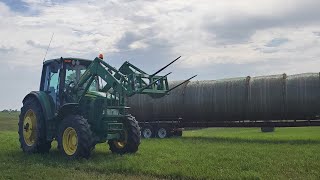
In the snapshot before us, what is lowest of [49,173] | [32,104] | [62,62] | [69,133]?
[49,173]

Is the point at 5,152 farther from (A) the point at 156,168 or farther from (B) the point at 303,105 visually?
(B) the point at 303,105

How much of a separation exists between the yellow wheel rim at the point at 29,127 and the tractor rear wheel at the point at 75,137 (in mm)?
2126

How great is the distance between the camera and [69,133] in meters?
13.3

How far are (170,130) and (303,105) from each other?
908cm

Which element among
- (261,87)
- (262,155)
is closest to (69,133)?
(262,155)

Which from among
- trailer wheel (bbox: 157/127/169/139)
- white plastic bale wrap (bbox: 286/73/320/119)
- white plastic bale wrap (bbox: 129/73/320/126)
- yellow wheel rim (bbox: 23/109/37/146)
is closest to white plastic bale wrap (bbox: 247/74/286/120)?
white plastic bale wrap (bbox: 129/73/320/126)

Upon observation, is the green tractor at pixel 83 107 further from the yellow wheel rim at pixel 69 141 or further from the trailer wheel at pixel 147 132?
the trailer wheel at pixel 147 132

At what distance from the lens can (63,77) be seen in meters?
14.4

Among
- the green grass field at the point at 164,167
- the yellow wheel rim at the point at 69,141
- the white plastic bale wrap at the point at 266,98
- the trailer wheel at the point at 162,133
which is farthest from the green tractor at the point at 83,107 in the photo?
the trailer wheel at the point at 162,133

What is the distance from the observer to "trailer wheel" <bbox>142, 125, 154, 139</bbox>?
92.8 ft

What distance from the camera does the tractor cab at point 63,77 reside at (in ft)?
47.1

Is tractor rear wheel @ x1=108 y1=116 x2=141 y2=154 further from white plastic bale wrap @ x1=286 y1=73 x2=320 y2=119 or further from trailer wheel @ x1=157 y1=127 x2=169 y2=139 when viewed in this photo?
trailer wheel @ x1=157 y1=127 x2=169 y2=139

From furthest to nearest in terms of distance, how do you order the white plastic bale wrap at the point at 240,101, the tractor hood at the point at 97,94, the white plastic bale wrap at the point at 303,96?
the white plastic bale wrap at the point at 240,101 → the white plastic bale wrap at the point at 303,96 → the tractor hood at the point at 97,94

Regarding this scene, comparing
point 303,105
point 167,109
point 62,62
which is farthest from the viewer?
point 167,109
